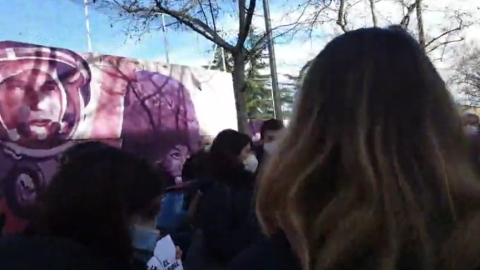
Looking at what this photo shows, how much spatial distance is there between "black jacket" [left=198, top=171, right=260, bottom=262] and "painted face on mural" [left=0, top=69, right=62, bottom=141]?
5560 mm

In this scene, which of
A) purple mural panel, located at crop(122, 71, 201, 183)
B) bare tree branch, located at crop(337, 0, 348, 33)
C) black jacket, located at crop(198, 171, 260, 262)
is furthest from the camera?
bare tree branch, located at crop(337, 0, 348, 33)

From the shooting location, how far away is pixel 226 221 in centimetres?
389

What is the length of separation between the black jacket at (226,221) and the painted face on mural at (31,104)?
556 centimetres

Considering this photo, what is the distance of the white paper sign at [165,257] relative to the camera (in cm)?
361

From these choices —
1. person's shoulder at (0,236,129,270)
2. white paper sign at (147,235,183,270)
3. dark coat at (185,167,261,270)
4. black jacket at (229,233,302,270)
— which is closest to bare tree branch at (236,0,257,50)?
dark coat at (185,167,261,270)

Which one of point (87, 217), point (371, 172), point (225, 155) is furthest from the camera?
point (225, 155)

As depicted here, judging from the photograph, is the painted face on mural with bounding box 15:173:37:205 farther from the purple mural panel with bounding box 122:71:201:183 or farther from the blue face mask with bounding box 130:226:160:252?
the blue face mask with bounding box 130:226:160:252

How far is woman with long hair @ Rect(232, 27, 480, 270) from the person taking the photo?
4.27 ft

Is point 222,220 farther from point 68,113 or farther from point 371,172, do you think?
point 68,113

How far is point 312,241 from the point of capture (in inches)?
53.2

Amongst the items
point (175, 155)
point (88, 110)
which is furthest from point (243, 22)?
point (88, 110)

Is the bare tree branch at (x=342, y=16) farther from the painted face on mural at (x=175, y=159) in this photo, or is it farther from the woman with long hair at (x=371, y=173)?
the woman with long hair at (x=371, y=173)

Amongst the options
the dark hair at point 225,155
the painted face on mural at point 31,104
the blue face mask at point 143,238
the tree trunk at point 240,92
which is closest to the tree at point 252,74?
the tree trunk at point 240,92

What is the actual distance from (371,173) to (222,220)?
2632 millimetres
